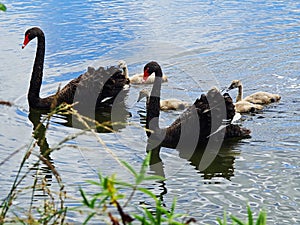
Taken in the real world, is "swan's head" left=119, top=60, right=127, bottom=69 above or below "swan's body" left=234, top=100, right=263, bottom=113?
above

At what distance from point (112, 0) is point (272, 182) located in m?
7.03

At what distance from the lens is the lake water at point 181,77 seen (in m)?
4.21

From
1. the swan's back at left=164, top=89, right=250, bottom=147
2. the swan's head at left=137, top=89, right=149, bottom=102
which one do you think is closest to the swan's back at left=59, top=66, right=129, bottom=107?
the swan's head at left=137, top=89, right=149, bottom=102

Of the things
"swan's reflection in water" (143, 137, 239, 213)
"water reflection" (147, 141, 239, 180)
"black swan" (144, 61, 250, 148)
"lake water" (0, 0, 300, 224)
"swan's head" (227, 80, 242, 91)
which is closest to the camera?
"lake water" (0, 0, 300, 224)

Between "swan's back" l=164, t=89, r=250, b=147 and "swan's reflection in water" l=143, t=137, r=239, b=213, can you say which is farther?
"swan's back" l=164, t=89, r=250, b=147

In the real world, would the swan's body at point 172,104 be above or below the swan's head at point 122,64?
below

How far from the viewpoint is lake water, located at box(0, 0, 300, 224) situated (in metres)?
4.21

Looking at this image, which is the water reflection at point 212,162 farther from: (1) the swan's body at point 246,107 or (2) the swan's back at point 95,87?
(2) the swan's back at point 95,87

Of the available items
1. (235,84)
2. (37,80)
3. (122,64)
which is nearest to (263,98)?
(235,84)

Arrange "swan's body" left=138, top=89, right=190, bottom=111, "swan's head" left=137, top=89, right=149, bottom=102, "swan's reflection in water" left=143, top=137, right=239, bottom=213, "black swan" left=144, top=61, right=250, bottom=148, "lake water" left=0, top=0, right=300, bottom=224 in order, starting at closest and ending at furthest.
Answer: "lake water" left=0, top=0, right=300, bottom=224 → "swan's reflection in water" left=143, top=137, right=239, bottom=213 → "black swan" left=144, top=61, right=250, bottom=148 → "swan's body" left=138, top=89, right=190, bottom=111 → "swan's head" left=137, top=89, right=149, bottom=102

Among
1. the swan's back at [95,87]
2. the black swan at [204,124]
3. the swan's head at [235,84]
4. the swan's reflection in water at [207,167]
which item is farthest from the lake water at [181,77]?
the swan's head at [235,84]

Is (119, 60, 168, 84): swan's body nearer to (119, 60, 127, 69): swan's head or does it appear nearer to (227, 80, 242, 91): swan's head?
(119, 60, 127, 69): swan's head

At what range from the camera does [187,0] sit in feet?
34.5

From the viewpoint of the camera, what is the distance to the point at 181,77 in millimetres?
6887
